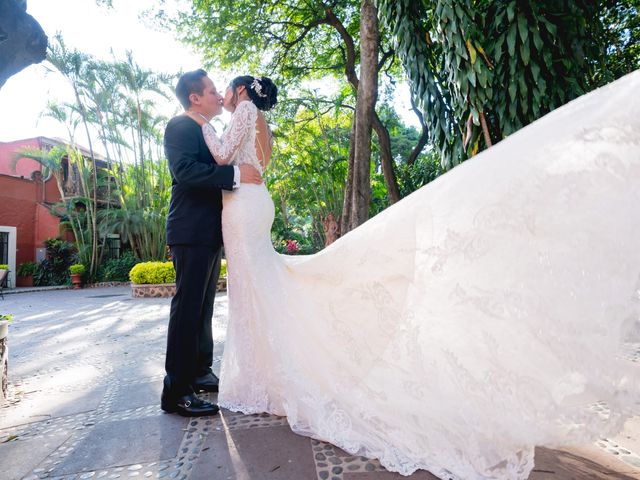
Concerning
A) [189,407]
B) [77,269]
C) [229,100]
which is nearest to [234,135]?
[229,100]

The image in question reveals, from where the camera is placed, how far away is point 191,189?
7.53 feet

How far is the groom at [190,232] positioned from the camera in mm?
2164

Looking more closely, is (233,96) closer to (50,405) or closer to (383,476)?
(383,476)

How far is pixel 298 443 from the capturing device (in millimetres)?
1750

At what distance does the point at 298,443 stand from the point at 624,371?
131 cm

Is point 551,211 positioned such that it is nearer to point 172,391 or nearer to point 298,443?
point 298,443

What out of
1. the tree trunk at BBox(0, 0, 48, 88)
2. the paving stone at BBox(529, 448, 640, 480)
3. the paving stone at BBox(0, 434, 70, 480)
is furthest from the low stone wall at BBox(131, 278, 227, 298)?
the paving stone at BBox(529, 448, 640, 480)

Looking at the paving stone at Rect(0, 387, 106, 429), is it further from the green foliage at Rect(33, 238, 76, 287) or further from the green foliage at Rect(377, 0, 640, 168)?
the green foliage at Rect(33, 238, 76, 287)

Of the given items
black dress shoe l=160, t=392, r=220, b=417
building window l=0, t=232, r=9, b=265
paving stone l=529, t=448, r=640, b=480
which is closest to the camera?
paving stone l=529, t=448, r=640, b=480

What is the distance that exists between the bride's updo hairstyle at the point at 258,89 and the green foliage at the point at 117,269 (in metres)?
16.0

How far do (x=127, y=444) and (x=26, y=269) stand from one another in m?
19.2

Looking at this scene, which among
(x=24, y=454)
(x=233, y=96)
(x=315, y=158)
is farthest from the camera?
(x=315, y=158)

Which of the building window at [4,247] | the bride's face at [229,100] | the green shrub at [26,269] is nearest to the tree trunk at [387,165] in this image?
the bride's face at [229,100]

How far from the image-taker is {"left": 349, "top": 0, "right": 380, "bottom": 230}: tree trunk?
5633 millimetres
